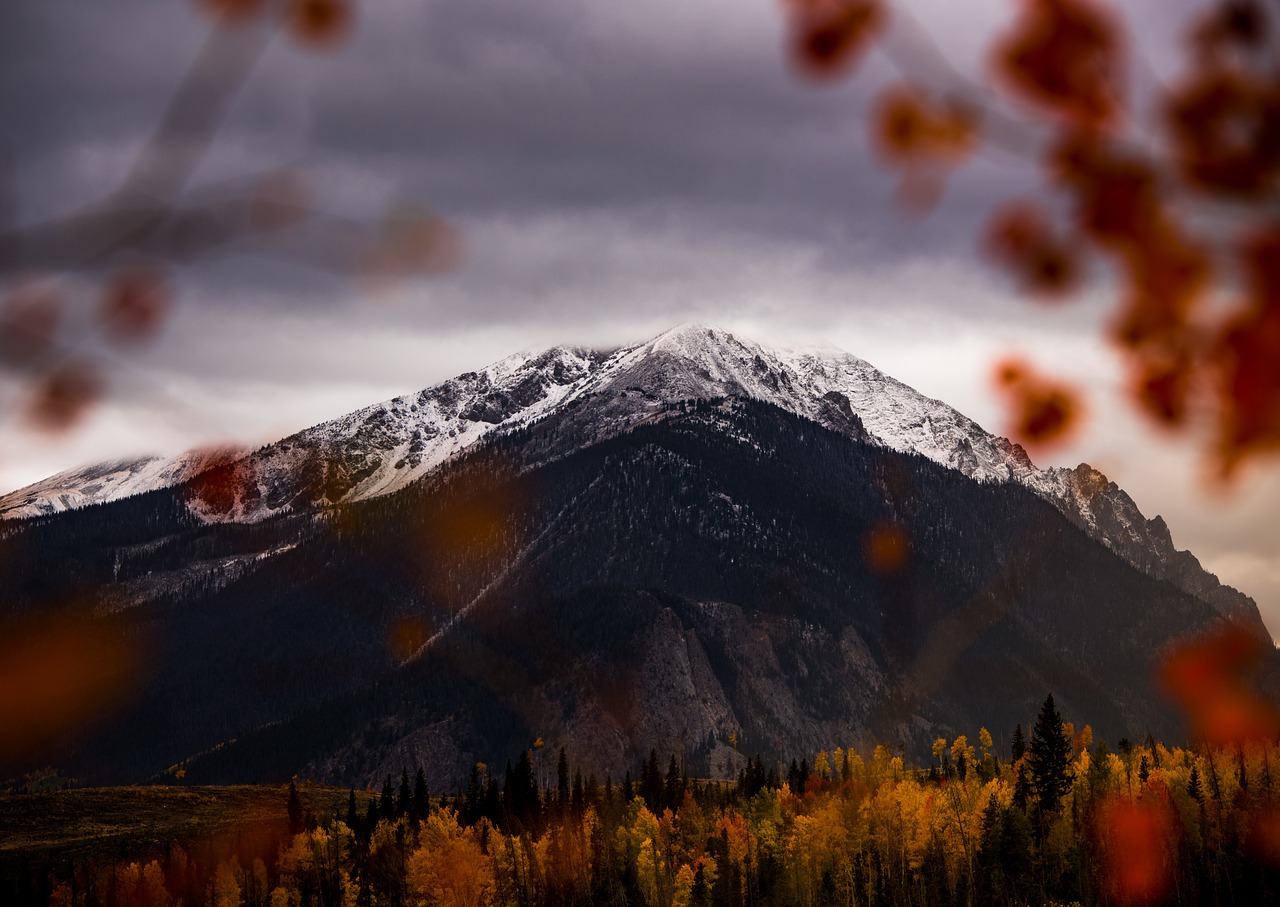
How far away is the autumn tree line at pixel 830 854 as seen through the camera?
108m

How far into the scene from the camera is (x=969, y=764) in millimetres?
167750

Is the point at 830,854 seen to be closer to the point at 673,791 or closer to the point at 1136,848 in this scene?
the point at 1136,848

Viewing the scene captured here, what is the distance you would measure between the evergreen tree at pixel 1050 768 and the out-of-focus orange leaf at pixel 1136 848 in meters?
4.62

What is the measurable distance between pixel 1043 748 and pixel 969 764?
3918cm

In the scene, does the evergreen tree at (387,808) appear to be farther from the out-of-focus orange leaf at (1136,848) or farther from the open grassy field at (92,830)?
the out-of-focus orange leaf at (1136,848)

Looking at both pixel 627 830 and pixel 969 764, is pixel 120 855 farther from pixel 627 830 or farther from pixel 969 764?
pixel 969 764

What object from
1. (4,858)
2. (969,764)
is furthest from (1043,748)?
(4,858)

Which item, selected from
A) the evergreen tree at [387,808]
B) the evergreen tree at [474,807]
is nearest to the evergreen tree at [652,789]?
the evergreen tree at [474,807]

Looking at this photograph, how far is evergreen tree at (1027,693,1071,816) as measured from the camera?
12675 cm

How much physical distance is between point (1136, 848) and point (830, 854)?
1061 inches

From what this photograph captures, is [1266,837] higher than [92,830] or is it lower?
lower

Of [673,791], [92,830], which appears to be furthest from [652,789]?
[92,830]

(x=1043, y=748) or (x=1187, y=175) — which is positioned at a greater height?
(x=1187, y=175)

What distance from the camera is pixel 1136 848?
113 m
